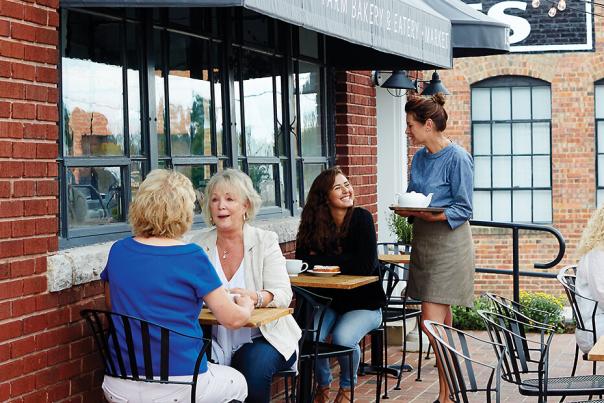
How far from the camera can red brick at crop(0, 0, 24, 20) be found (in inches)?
171

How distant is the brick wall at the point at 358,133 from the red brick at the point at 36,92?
4.27 m

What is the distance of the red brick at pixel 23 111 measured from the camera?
4434 millimetres

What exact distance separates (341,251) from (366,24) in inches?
52.4

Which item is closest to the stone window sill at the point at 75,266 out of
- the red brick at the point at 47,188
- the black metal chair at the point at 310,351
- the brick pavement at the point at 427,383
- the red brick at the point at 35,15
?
the red brick at the point at 47,188

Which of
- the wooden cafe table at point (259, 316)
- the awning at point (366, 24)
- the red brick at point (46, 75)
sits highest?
the awning at point (366, 24)

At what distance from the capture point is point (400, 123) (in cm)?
1035

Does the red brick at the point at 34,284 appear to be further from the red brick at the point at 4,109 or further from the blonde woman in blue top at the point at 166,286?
the red brick at the point at 4,109

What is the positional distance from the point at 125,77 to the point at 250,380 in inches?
63.6

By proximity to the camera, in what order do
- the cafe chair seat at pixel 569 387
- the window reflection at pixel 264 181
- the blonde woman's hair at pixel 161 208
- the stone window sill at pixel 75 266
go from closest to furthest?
the blonde woman's hair at pixel 161 208, the stone window sill at pixel 75 266, the cafe chair seat at pixel 569 387, the window reflection at pixel 264 181

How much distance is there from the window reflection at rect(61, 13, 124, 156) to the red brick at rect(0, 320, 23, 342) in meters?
0.94

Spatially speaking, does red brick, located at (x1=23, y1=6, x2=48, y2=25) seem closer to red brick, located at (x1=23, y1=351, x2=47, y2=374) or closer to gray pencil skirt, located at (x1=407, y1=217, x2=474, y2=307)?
red brick, located at (x1=23, y1=351, x2=47, y2=374)

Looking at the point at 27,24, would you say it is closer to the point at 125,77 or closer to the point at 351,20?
the point at 125,77

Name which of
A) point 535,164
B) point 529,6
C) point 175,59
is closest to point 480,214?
point 535,164

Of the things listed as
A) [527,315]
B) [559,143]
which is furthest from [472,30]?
[559,143]
